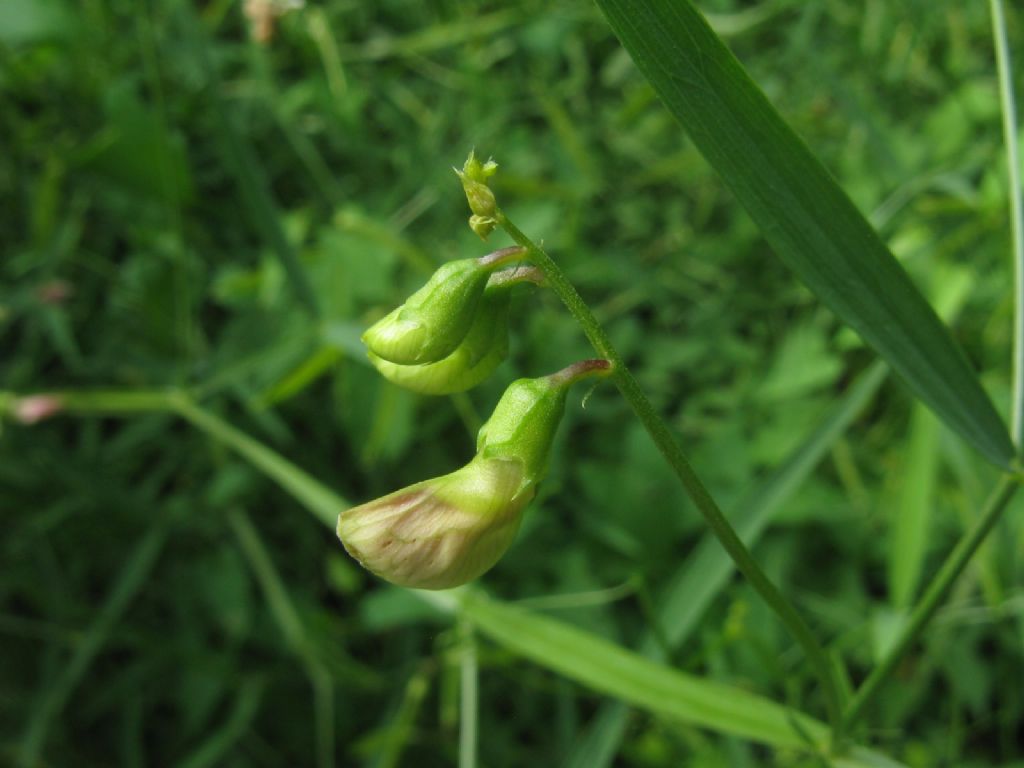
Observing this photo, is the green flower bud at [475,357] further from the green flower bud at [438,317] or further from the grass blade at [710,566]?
the grass blade at [710,566]

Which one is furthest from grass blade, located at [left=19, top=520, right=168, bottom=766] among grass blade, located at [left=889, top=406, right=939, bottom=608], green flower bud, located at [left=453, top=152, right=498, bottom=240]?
green flower bud, located at [left=453, top=152, right=498, bottom=240]

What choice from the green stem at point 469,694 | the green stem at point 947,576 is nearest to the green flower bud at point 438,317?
the green stem at point 947,576

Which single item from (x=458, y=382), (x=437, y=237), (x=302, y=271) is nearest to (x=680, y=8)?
(x=458, y=382)

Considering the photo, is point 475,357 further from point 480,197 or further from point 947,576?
point 947,576

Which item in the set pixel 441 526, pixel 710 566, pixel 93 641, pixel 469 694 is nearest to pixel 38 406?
pixel 93 641

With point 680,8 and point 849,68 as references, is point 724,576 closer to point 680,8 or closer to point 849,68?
point 680,8

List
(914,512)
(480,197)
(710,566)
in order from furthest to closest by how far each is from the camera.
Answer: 1. (914,512)
2. (710,566)
3. (480,197)
